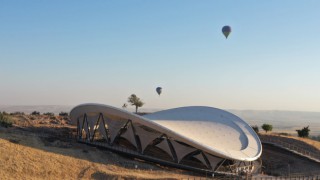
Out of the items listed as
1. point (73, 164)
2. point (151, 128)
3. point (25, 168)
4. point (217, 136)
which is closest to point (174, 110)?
point (217, 136)

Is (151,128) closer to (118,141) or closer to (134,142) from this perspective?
(134,142)

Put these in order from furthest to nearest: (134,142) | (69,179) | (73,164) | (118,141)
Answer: (118,141), (134,142), (73,164), (69,179)

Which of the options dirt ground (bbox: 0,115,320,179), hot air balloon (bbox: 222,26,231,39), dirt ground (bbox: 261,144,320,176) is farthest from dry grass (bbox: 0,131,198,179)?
hot air balloon (bbox: 222,26,231,39)

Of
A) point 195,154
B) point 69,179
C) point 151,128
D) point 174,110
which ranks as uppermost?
point 174,110

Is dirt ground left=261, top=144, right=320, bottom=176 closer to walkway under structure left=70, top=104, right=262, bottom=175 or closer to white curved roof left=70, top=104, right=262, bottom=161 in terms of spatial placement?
walkway under structure left=70, top=104, right=262, bottom=175

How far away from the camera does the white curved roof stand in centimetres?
3738

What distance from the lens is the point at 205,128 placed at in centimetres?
4709

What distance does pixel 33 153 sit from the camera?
33.7 metres

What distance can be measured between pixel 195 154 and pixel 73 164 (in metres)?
14.5

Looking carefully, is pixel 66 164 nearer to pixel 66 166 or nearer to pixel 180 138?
pixel 66 166

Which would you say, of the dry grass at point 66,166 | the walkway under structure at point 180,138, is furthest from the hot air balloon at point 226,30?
the dry grass at point 66,166

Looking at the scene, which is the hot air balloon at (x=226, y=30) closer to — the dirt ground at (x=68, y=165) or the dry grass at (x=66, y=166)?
the dirt ground at (x=68, y=165)

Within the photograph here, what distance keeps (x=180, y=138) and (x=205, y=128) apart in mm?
10901

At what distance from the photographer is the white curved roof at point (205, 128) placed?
3738 centimetres
